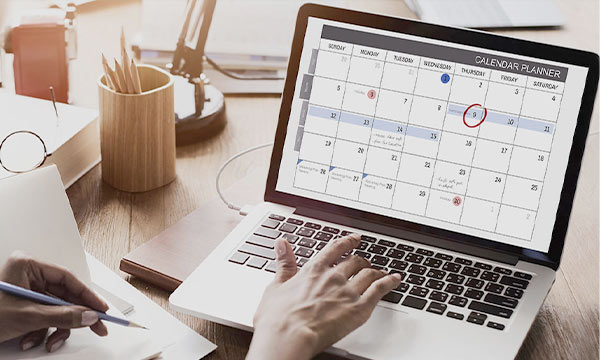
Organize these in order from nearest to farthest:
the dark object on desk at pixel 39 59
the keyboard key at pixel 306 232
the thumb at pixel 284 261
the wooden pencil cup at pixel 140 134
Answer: the thumb at pixel 284 261 < the keyboard key at pixel 306 232 < the wooden pencil cup at pixel 140 134 < the dark object on desk at pixel 39 59

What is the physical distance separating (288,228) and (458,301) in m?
0.23

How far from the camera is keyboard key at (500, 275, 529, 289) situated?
843 mm

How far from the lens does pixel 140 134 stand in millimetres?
1029

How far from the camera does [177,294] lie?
32.0 inches

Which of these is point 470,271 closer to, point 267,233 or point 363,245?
point 363,245

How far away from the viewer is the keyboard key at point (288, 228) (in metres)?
0.92

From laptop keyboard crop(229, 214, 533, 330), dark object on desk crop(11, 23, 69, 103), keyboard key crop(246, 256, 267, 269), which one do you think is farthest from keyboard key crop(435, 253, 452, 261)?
dark object on desk crop(11, 23, 69, 103)

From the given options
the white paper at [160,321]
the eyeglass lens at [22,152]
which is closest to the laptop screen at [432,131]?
the white paper at [160,321]

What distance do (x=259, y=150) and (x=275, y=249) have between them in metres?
0.39

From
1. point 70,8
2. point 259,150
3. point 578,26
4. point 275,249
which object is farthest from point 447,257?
point 578,26

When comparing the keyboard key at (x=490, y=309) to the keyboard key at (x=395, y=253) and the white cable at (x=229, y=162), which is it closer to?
the keyboard key at (x=395, y=253)

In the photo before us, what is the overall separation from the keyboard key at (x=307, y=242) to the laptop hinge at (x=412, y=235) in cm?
5

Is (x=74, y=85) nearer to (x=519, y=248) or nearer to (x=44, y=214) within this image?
(x=44, y=214)

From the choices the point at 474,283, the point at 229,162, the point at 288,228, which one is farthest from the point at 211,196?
the point at 474,283
